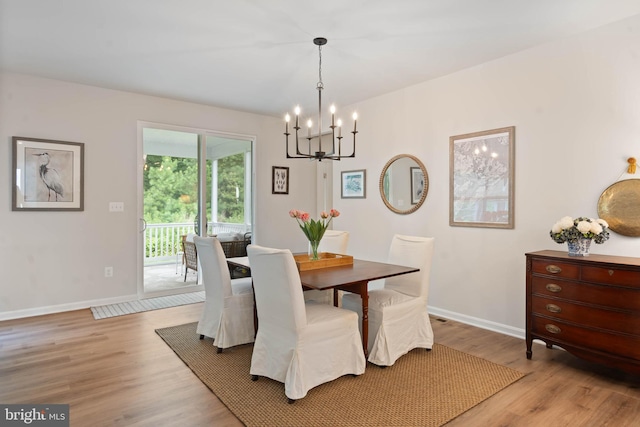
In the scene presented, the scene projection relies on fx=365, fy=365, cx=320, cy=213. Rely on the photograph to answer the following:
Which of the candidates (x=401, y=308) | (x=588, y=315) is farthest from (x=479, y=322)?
(x=401, y=308)

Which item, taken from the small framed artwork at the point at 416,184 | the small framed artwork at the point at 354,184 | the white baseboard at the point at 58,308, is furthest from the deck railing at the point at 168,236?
the small framed artwork at the point at 416,184

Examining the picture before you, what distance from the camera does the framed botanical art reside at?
3.46m

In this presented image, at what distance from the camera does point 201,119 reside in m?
5.09

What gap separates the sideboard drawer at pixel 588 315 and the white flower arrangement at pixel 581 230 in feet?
1.58

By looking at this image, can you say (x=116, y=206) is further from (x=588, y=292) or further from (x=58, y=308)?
(x=588, y=292)

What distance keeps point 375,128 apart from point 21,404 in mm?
4283

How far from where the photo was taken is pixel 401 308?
112 inches

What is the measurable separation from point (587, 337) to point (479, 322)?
46.4 inches

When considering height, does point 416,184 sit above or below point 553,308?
above

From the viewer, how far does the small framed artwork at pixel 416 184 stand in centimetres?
424

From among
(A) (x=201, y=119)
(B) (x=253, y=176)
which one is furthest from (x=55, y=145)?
(B) (x=253, y=176)

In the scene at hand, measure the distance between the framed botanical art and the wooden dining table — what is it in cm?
114

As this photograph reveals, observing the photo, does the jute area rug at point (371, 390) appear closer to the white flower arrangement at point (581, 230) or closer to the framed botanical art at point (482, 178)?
the white flower arrangement at point (581, 230)

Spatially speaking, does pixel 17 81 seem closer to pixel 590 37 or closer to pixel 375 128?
pixel 375 128
